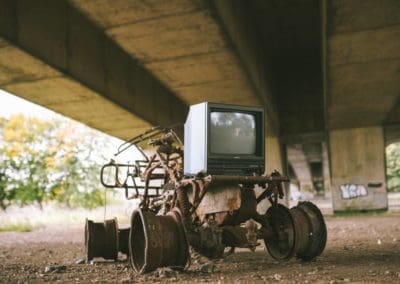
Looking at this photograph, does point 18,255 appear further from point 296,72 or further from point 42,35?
point 296,72

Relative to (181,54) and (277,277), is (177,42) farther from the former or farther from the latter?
(277,277)

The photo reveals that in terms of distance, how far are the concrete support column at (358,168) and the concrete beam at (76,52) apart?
937 cm

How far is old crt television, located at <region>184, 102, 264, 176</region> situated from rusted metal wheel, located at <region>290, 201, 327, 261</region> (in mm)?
780

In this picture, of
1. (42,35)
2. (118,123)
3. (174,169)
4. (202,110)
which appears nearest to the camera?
(202,110)

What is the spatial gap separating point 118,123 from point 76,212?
14596mm

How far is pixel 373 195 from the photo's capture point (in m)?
17.6

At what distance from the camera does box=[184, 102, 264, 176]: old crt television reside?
15.7 ft

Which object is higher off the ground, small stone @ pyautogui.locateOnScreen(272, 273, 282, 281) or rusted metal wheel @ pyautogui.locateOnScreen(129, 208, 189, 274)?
rusted metal wheel @ pyautogui.locateOnScreen(129, 208, 189, 274)

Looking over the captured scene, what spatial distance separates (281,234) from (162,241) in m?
1.61

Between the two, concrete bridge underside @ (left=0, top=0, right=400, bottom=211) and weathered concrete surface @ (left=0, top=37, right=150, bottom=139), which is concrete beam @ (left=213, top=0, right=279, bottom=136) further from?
weathered concrete surface @ (left=0, top=37, right=150, bottom=139)

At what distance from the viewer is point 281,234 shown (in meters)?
5.22

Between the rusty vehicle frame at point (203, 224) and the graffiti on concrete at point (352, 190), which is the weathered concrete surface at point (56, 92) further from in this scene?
the graffiti on concrete at point (352, 190)

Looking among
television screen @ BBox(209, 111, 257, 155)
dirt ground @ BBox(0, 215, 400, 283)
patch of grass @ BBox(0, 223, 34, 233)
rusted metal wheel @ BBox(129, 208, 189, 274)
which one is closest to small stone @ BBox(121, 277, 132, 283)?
dirt ground @ BBox(0, 215, 400, 283)

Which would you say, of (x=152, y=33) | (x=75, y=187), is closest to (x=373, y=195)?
(x=152, y=33)
